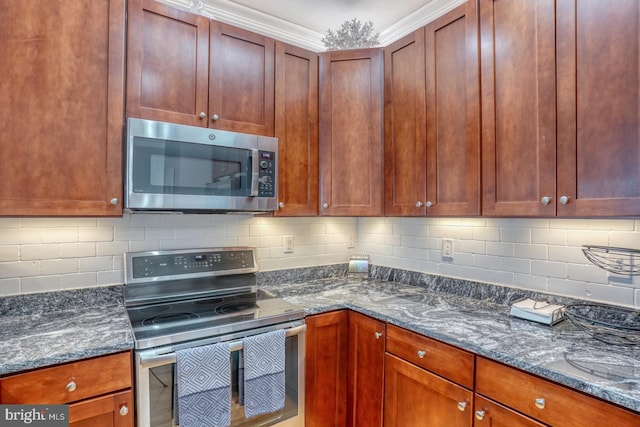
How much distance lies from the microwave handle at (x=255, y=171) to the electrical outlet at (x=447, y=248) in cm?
116

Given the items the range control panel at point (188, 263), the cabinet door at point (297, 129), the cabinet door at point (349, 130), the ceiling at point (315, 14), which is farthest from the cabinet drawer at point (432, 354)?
the ceiling at point (315, 14)

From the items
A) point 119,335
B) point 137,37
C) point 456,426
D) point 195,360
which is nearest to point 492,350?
point 456,426

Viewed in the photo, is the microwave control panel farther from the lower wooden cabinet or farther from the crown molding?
the crown molding

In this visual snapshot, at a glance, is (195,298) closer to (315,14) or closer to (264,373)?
(264,373)

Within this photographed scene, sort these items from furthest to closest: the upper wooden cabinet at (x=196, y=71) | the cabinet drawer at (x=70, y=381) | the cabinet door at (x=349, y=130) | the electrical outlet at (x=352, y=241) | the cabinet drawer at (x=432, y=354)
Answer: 1. the electrical outlet at (x=352, y=241)
2. the cabinet door at (x=349, y=130)
3. the upper wooden cabinet at (x=196, y=71)
4. the cabinet drawer at (x=432, y=354)
5. the cabinet drawer at (x=70, y=381)

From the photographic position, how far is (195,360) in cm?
138

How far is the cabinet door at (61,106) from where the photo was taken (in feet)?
4.37

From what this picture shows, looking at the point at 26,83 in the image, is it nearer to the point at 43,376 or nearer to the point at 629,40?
the point at 43,376

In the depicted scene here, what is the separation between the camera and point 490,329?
1421 mm

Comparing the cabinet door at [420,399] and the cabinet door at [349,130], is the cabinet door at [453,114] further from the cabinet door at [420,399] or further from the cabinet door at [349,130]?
the cabinet door at [420,399]

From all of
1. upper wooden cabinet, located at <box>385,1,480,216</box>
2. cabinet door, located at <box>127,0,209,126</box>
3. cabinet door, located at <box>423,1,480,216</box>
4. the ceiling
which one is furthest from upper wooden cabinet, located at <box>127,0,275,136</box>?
cabinet door, located at <box>423,1,480,216</box>

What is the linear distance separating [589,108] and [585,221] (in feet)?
1.75

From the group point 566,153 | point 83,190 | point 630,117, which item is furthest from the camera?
point 83,190

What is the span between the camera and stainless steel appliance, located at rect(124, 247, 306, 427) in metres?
1.35
